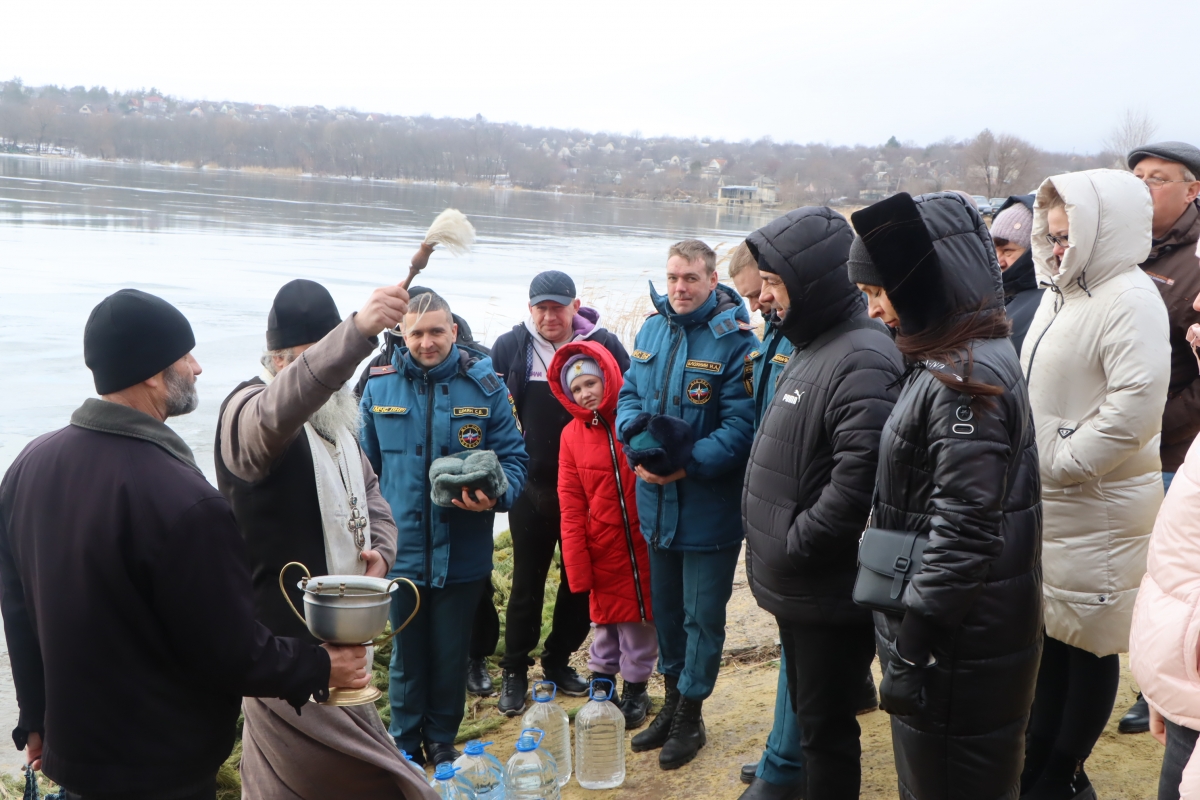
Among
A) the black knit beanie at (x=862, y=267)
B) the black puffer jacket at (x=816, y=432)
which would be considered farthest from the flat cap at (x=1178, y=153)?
the black knit beanie at (x=862, y=267)

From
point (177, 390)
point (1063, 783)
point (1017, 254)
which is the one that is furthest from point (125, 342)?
point (1017, 254)

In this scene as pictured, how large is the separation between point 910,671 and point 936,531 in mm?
368

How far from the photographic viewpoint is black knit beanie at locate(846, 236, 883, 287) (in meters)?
2.52

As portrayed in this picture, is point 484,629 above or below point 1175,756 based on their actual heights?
below

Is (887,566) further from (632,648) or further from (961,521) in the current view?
(632,648)

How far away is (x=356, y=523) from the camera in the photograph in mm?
2795

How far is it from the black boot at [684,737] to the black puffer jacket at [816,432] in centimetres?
103

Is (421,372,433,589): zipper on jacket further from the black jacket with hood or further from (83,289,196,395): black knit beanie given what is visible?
the black jacket with hood

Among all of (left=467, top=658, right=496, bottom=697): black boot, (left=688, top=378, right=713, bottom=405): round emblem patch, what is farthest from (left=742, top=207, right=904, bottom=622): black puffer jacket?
(left=467, top=658, right=496, bottom=697): black boot

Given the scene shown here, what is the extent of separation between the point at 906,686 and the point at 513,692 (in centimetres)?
264

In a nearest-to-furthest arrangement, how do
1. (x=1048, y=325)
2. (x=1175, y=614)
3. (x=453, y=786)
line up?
(x=1175, y=614) < (x=1048, y=325) < (x=453, y=786)

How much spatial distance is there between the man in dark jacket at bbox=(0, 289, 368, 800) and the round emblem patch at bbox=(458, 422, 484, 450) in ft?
5.18

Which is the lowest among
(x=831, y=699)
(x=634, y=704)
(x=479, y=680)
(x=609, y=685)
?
(x=479, y=680)

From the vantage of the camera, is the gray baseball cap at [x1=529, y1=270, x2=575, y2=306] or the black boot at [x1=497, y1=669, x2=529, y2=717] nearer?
the black boot at [x1=497, y1=669, x2=529, y2=717]
